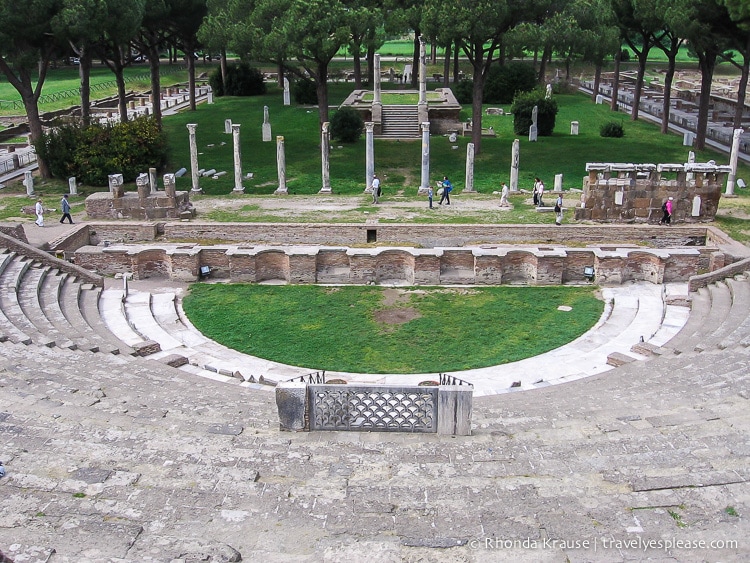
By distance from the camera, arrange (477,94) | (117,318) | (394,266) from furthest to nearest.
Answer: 1. (477,94)
2. (394,266)
3. (117,318)

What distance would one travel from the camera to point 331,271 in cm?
2156

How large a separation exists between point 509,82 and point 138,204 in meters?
31.2

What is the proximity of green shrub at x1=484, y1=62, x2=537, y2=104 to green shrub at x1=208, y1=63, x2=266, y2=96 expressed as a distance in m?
16.1

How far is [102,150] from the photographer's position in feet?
103

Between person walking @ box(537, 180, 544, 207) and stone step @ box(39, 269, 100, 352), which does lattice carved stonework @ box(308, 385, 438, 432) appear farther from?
person walking @ box(537, 180, 544, 207)

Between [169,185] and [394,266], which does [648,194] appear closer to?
[394,266]

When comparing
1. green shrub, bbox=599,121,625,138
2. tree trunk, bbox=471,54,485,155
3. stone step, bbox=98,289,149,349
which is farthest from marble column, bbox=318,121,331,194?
green shrub, bbox=599,121,625,138

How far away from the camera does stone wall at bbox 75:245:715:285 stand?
68.9 feet

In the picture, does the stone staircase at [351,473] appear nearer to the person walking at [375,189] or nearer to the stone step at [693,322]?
the stone step at [693,322]

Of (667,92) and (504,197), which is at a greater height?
(667,92)

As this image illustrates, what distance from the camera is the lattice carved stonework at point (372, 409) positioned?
391 inches

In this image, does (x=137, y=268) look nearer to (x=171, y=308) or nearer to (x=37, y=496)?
(x=171, y=308)

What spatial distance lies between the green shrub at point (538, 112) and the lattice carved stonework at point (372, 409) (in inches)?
1300

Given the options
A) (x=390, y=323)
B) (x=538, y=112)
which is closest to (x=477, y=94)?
(x=538, y=112)
